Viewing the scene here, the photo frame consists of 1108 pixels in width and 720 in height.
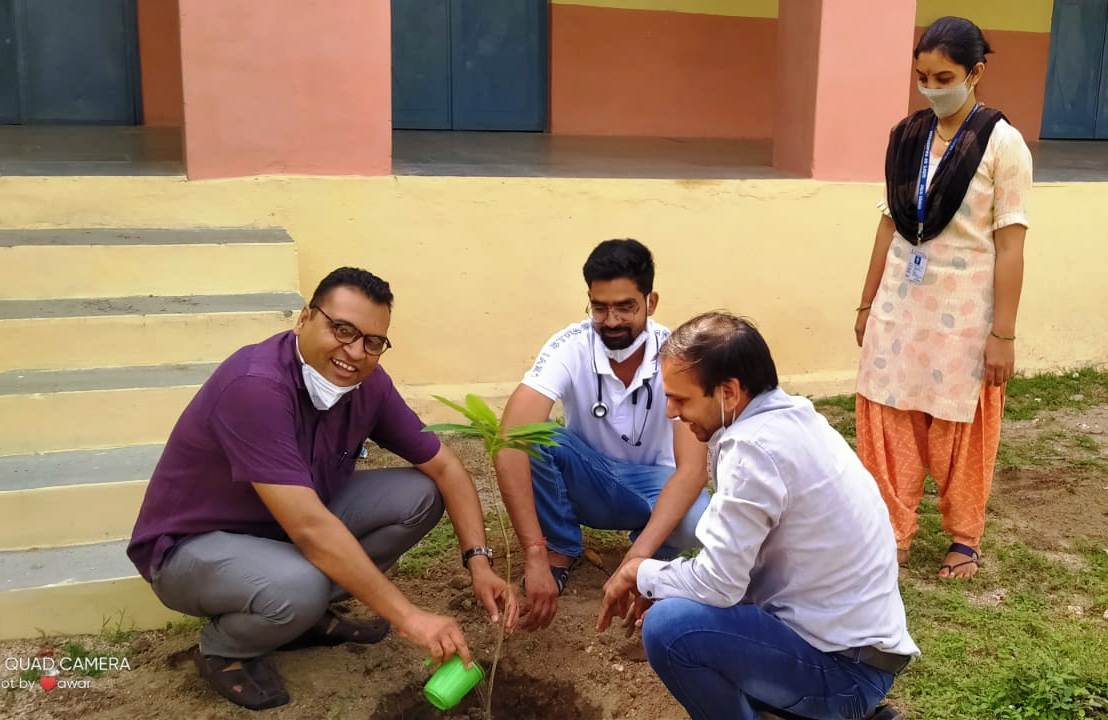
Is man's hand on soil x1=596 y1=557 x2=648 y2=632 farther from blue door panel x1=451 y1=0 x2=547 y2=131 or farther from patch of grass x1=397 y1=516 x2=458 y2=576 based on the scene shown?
blue door panel x1=451 y1=0 x2=547 y2=131

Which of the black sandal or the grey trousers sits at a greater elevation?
the grey trousers

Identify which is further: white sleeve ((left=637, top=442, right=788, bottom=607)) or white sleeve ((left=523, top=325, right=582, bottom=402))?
white sleeve ((left=523, top=325, right=582, bottom=402))

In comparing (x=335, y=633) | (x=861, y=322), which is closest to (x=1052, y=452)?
(x=861, y=322)

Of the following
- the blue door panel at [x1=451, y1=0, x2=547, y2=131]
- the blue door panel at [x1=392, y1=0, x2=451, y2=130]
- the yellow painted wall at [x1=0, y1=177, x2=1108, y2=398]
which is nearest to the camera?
the yellow painted wall at [x1=0, y1=177, x2=1108, y2=398]

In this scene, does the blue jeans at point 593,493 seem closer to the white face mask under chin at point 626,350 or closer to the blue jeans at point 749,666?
the white face mask under chin at point 626,350

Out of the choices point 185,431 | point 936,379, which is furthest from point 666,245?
point 185,431

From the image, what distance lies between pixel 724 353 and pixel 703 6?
602cm

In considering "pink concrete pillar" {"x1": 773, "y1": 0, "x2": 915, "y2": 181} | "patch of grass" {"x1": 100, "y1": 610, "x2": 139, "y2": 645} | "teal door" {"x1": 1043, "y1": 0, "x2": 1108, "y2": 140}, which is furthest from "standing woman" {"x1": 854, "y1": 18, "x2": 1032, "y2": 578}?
"teal door" {"x1": 1043, "y1": 0, "x2": 1108, "y2": 140}

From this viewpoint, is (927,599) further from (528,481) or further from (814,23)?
(814,23)

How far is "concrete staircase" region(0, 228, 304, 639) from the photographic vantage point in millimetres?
3141

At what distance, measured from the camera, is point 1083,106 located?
900cm

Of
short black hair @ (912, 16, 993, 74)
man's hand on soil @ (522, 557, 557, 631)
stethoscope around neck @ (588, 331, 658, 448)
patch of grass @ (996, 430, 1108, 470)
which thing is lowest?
patch of grass @ (996, 430, 1108, 470)

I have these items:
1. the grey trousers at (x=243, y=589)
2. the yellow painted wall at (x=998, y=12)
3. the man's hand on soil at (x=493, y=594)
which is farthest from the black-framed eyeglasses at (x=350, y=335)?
the yellow painted wall at (x=998, y=12)

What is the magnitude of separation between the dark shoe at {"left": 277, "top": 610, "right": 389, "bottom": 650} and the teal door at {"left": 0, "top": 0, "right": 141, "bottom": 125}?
502cm
